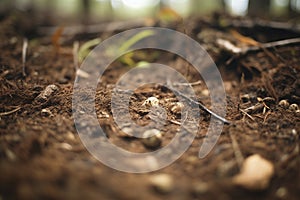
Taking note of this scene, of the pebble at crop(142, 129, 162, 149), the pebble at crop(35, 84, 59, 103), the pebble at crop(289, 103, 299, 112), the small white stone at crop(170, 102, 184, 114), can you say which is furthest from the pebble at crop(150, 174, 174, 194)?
the pebble at crop(289, 103, 299, 112)

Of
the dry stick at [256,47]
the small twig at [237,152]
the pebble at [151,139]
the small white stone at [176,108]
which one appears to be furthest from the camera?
the dry stick at [256,47]

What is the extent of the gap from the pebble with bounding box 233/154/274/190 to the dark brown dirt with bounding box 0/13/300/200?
28mm

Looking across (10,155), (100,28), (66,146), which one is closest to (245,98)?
(66,146)

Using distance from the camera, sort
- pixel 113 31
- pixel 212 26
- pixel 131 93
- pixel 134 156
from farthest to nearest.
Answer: pixel 113 31
pixel 212 26
pixel 131 93
pixel 134 156

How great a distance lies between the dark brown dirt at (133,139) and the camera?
2.90ft

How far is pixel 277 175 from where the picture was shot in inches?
39.3

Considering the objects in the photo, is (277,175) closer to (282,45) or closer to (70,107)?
(70,107)

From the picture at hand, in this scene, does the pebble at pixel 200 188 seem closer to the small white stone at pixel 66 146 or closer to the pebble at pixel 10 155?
the small white stone at pixel 66 146

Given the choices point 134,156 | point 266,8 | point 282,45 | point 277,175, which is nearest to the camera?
point 277,175

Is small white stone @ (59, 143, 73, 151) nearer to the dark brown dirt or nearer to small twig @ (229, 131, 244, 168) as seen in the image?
the dark brown dirt

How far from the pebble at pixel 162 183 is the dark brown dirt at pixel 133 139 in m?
0.02

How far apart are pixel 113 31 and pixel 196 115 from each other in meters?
1.76

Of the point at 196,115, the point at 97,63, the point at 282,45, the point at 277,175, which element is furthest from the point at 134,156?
the point at 282,45

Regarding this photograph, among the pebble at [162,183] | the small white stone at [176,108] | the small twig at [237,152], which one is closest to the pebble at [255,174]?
the small twig at [237,152]
